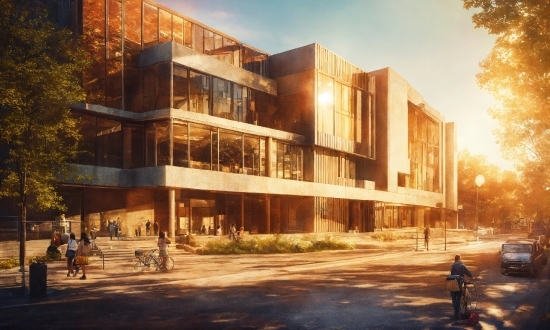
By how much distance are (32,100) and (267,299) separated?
14694 mm

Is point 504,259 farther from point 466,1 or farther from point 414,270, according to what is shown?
point 466,1

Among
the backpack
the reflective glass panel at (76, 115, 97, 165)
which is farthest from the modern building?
the backpack

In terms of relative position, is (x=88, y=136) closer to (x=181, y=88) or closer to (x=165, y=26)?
(x=181, y=88)

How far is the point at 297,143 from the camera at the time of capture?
154 ft

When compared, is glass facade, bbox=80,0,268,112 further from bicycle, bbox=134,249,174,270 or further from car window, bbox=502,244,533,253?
car window, bbox=502,244,533,253

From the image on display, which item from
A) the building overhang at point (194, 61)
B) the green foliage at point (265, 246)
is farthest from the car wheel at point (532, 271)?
the building overhang at point (194, 61)

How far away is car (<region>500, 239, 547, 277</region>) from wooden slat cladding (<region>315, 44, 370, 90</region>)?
89.9 feet

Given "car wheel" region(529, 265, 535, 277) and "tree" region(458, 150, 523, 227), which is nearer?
"car wheel" region(529, 265, 535, 277)

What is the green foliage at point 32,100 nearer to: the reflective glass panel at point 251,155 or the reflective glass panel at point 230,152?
the reflective glass panel at point 230,152

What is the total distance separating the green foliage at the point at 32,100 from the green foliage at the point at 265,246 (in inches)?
422

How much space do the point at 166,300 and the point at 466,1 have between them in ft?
48.2

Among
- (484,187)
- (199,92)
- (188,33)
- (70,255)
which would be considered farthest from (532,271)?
(484,187)

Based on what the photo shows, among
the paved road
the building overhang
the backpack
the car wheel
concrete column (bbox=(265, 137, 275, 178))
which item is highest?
the building overhang

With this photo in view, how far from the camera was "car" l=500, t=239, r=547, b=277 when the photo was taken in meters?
22.8
